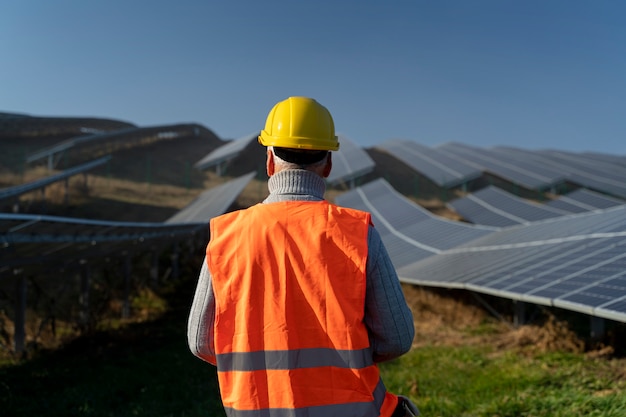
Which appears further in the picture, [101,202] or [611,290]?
[101,202]

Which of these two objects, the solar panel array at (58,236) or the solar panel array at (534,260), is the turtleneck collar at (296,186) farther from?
the solar panel array at (58,236)

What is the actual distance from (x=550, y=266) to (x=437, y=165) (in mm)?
23517

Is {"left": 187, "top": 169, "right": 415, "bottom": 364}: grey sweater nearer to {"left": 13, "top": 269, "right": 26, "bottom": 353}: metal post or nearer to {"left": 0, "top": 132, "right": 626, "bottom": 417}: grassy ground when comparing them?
{"left": 0, "top": 132, "right": 626, "bottom": 417}: grassy ground

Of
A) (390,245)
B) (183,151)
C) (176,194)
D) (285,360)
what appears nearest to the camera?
(285,360)

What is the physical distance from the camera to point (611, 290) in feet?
18.8

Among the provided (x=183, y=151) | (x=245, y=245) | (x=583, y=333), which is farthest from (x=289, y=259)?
(x=183, y=151)

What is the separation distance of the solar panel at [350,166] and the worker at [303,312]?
25.3 metres

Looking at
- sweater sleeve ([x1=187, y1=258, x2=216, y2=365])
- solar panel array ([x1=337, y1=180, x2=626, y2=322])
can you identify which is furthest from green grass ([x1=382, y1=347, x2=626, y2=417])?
sweater sleeve ([x1=187, y1=258, x2=216, y2=365])

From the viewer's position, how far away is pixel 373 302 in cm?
191

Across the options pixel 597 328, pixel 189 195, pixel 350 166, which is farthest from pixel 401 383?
pixel 350 166

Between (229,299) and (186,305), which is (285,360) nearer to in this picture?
(229,299)

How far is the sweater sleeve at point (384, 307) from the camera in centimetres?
190

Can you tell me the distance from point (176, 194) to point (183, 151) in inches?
535

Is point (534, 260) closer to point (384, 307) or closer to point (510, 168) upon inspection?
point (384, 307)
